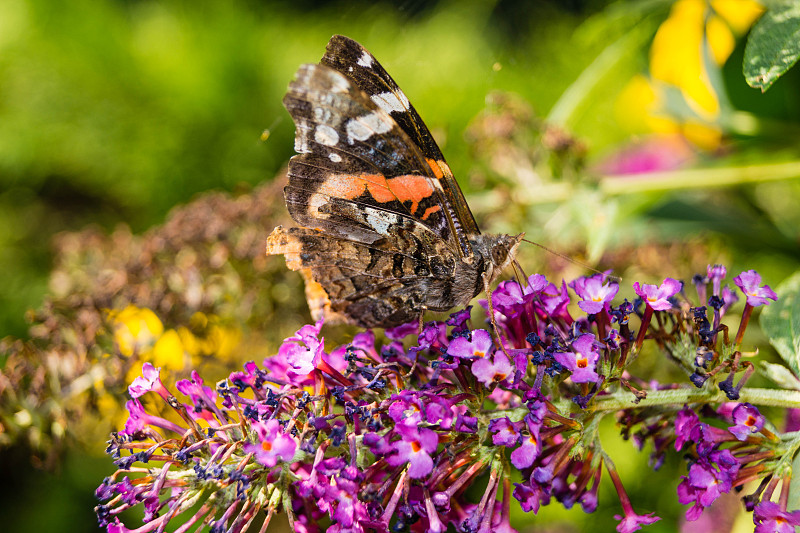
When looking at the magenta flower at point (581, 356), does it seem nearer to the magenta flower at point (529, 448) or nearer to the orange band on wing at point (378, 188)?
the magenta flower at point (529, 448)

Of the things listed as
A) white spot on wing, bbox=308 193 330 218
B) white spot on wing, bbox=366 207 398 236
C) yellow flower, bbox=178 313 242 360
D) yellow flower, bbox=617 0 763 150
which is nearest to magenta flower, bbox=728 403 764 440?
white spot on wing, bbox=366 207 398 236

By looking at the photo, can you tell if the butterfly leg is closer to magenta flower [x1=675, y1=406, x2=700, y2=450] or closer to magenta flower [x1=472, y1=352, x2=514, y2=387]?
magenta flower [x1=472, y1=352, x2=514, y2=387]

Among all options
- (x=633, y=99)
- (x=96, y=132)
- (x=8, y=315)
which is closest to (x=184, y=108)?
(x=96, y=132)

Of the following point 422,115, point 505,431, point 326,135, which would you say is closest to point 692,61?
point 422,115

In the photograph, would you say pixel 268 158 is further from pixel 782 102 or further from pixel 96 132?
pixel 782 102

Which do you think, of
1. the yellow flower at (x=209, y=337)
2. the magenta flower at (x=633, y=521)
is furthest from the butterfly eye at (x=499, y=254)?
the yellow flower at (x=209, y=337)

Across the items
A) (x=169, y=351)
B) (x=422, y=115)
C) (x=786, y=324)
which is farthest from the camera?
(x=422, y=115)

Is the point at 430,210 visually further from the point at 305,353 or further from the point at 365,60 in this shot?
the point at 305,353
